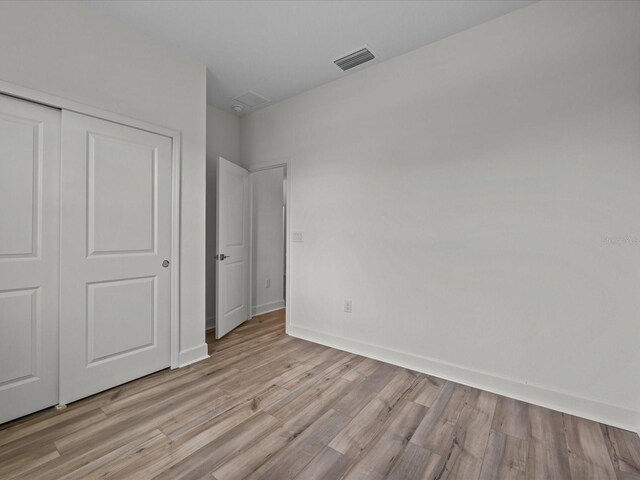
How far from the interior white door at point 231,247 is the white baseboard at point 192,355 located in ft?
1.50

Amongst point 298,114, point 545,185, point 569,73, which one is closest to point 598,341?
point 545,185

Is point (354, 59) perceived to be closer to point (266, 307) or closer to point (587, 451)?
point (587, 451)

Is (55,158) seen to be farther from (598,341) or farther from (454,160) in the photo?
(598,341)

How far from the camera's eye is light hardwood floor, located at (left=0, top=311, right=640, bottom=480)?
1503mm

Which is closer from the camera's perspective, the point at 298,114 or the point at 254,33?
the point at 254,33

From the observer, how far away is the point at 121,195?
2287 millimetres

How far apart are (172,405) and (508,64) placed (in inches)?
135

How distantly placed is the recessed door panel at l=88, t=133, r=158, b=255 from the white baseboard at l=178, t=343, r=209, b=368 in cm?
98

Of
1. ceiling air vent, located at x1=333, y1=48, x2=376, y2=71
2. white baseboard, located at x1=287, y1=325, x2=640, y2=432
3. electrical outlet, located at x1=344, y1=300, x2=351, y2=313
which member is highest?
ceiling air vent, located at x1=333, y1=48, x2=376, y2=71

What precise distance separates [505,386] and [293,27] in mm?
3190

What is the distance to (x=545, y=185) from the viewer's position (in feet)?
6.81

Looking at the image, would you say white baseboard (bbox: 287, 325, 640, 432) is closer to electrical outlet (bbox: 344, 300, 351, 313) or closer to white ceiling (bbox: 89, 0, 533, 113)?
electrical outlet (bbox: 344, 300, 351, 313)

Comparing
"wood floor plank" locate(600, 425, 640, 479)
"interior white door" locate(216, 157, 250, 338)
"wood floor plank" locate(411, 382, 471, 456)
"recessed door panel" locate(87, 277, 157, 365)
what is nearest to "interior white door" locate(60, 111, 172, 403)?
"recessed door panel" locate(87, 277, 157, 365)

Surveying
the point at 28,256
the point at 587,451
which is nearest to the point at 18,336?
the point at 28,256
